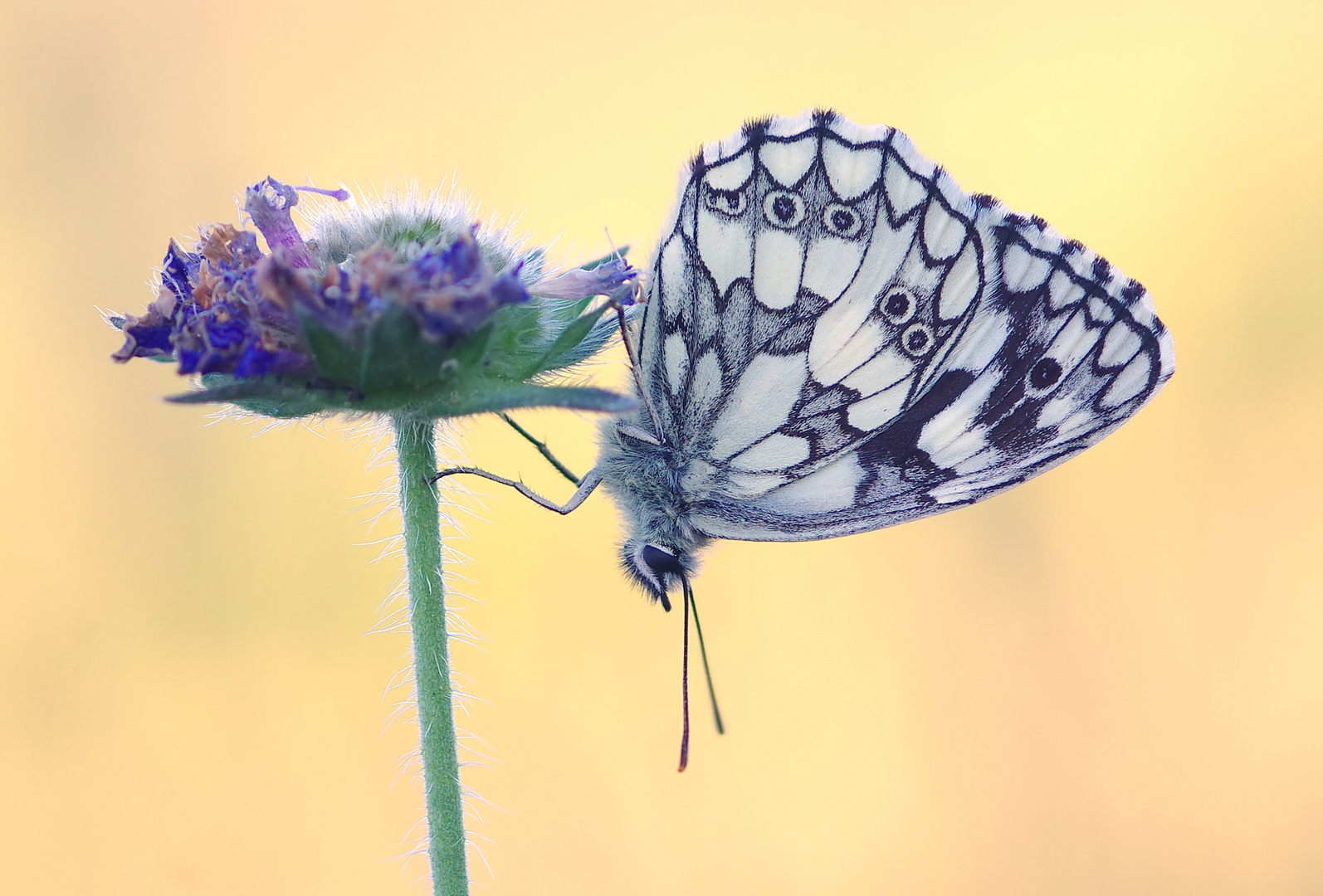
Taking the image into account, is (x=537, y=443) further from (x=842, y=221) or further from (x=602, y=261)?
(x=842, y=221)

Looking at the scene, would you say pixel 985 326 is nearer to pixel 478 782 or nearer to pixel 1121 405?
pixel 1121 405

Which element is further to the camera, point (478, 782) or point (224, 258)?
point (478, 782)

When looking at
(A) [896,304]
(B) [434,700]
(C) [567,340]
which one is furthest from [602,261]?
(B) [434,700]

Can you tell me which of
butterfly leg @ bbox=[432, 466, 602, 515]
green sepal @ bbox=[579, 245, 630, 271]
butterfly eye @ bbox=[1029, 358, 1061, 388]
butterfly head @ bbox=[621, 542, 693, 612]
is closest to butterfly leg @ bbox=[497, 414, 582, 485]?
butterfly leg @ bbox=[432, 466, 602, 515]

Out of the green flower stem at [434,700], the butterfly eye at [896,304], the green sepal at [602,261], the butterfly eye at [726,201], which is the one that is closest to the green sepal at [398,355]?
the green flower stem at [434,700]

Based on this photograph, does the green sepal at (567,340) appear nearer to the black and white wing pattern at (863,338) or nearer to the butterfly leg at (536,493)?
the butterfly leg at (536,493)

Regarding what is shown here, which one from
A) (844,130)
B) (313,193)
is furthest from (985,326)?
(313,193)
